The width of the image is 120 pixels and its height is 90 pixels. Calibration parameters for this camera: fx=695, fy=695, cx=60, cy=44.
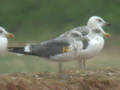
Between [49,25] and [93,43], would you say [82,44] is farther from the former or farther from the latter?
[49,25]

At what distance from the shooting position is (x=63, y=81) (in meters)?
10.4

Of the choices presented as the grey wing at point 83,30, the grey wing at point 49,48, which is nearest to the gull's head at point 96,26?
the grey wing at point 83,30

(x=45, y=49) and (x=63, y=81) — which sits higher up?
(x=45, y=49)

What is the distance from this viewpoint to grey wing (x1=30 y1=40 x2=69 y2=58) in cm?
1041

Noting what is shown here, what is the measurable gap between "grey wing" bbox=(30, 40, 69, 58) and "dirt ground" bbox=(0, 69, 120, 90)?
37cm

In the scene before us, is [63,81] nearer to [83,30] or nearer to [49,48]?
[49,48]

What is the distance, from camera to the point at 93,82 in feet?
34.4

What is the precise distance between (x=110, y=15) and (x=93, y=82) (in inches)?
393

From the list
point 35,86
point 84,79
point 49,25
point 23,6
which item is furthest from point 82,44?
point 23,6

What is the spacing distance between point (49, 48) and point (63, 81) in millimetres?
554

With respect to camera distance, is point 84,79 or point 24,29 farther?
point 24,29

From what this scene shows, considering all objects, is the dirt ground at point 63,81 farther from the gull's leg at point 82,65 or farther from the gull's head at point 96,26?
the gull's head at point 96,26

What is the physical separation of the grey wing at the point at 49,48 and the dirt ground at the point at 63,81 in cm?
37

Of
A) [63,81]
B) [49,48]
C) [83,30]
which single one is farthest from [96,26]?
[63,81]
